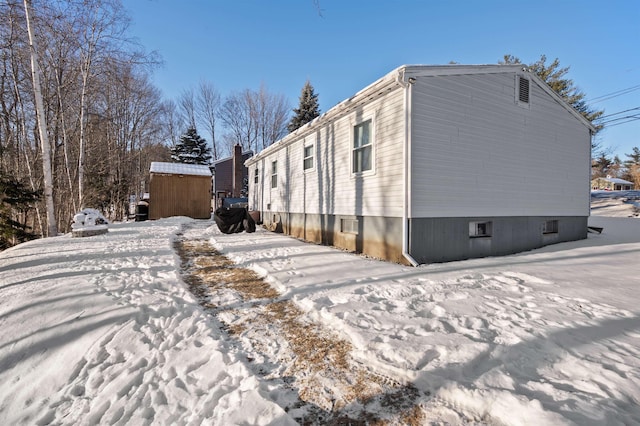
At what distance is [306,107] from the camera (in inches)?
1115

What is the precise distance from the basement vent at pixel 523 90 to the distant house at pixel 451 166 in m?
0.04

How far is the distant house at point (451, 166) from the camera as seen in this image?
5.64 metres

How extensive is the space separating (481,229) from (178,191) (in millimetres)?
16999

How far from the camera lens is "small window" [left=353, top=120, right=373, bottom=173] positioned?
6.73m

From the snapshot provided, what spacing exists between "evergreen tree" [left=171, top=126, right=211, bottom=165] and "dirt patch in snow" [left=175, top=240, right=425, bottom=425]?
3299 cm

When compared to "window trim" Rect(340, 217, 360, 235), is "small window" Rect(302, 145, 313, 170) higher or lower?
higher

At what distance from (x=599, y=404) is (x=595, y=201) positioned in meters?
25.2

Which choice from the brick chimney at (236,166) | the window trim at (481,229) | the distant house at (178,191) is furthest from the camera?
the brick chimney at (236,166)

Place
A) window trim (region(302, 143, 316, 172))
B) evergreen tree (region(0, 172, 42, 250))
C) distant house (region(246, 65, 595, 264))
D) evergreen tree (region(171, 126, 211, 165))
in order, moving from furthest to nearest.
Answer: evergreen tree (region(171, 126, 211, 165))
window trim (region(302, 143, 316, 172))
evergreen tree (region(0, 172, 42, 250))
distant house (region(246, 65, 595, 264))

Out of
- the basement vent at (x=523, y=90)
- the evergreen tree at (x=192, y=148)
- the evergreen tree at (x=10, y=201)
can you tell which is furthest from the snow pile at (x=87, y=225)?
the evergreen tree at (x=192, y=148)

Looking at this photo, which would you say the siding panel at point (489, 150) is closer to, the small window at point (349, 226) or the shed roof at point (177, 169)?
the small window at point (349, 226)

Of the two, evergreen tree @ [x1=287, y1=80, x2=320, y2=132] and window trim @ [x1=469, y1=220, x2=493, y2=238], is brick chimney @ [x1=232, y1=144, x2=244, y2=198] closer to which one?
evergreen tree @ [x1=287, y1=80, x2=320, y2=132]

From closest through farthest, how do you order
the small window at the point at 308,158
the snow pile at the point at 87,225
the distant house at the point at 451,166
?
the distant house at the point at 451,166, the snow pile at the point at 87,225, the small window at the point at 308,158

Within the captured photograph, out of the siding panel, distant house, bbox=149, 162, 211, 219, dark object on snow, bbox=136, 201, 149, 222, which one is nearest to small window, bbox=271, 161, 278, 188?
distant house, bbox=149, 162, 211, 219
